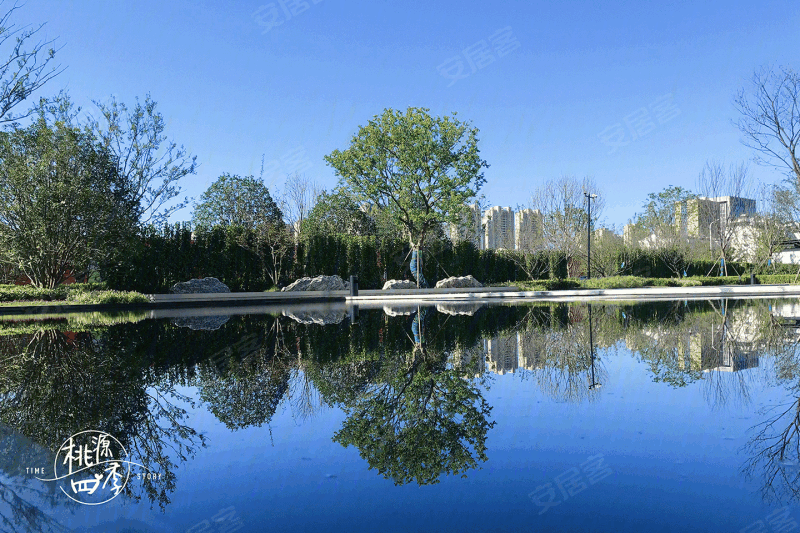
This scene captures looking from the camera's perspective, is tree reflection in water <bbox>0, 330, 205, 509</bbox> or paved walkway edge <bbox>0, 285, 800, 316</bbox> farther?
paved walkway edge <bbox>0, 285, 800, 316</bbox>

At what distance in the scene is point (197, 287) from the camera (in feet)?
82.0

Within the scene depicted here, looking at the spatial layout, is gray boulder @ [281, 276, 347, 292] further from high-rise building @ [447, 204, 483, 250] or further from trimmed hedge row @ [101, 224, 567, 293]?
high-rise building @ [447, 204, 483, 250]

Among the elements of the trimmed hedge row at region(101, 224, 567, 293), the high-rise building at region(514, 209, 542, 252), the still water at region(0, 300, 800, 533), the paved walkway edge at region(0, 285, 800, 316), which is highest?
the high-rise building at region(514, 209, 542, 252)

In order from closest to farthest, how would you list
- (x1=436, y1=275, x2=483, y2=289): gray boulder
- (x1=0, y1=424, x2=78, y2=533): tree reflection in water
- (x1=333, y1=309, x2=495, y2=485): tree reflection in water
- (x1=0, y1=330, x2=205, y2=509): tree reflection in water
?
(x1=0, y1=424, x2=78, y2=533): tree reflection in water → (x1=333, y1=309, x2=495, y2=485): tree reflection in water → (x1=0, y1=330, x2=205, y2=509): tree reflection in water → (x1=436, y1=275, x2=483, y2=289): gray boulder

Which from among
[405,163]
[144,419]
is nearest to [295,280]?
[405,163]

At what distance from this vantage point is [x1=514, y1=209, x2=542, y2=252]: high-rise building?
35.9m

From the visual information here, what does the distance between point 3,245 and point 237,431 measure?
64.6 feet

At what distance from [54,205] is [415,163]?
16.1 metres

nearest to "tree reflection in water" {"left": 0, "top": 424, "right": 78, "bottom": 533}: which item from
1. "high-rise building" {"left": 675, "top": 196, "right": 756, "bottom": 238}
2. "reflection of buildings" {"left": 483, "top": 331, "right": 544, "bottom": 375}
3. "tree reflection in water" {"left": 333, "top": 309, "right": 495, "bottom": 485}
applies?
"tree reflection in water" {"left": 333, "top": 309, "right": 495, "bottom": 485}

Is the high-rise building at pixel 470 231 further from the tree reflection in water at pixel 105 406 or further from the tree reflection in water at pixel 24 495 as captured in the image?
the tree reflection in water at pixel 24 495

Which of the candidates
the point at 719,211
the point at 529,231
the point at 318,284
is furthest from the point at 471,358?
the point at 719,211

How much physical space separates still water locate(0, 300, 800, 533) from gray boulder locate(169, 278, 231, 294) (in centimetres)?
1725

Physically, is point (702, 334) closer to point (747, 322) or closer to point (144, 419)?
point (747, 322)

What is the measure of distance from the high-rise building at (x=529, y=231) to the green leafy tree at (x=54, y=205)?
24.5 m
